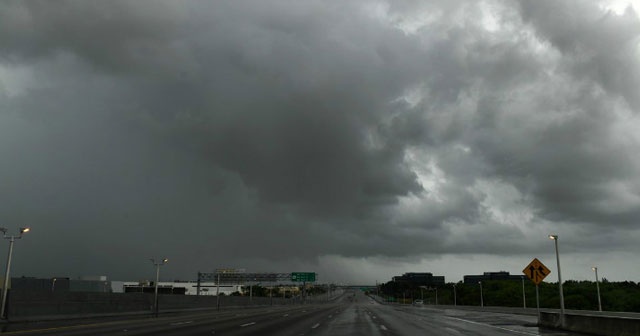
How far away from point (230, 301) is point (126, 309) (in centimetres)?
3770

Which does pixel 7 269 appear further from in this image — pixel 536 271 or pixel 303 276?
pixel 303 276

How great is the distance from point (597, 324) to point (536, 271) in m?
9.91

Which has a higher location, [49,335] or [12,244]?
[12,244]

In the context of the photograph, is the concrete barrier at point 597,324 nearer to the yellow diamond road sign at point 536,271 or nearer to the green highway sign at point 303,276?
the yellow diamond road sign at point 536,271

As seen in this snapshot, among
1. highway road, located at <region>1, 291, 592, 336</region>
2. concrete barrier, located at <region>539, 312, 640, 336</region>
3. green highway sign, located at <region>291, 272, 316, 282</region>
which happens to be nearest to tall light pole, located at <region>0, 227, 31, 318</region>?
highway road, located at <region>1, 291, 592, 336</region>

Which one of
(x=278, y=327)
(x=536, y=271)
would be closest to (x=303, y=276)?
(x=536, y=271)

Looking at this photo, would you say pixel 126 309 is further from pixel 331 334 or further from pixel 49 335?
pixel 331 334

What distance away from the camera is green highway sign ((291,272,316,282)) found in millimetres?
136250

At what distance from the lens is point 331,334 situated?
21297 millimetres

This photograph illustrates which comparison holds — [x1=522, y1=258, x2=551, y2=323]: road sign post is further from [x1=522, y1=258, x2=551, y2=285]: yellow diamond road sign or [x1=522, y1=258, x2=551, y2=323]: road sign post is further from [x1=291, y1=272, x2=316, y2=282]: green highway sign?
[x1=291, y1=272, x2=316, y2=282]: green highway sign

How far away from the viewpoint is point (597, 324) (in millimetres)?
22406

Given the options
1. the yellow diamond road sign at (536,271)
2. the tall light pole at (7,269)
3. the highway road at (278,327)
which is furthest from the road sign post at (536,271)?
the tall light pole at (7,269)

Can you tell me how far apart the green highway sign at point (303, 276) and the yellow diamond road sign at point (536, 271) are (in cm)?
10822

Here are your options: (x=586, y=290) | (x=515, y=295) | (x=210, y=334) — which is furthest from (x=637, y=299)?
(x=210, y=334)
